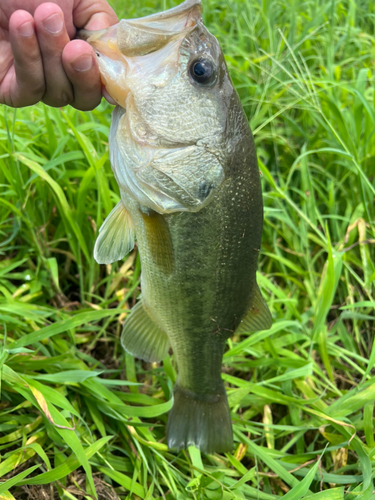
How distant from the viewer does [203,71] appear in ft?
4.76

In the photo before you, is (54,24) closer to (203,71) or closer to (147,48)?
(147,48)

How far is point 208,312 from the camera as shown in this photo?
170cm

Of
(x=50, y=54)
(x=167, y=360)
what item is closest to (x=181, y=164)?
(x=50, y=54)

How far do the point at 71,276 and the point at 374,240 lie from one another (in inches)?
71.6

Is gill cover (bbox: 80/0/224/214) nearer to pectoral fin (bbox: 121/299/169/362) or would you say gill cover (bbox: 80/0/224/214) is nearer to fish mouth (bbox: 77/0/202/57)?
fish mouth (bbox: 77/0/202/57)

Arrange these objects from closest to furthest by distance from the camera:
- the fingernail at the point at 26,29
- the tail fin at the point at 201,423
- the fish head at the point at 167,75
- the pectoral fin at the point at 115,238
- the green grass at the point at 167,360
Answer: the fingernail at the point at 26,29, the fish head at the point at 167,75, the pectoral fin at the point at 115,238, the green grass at the point at 167,360, the tail fin at the point at 201,423

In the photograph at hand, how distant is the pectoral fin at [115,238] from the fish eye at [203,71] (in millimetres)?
531

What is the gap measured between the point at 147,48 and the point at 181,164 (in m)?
0.40

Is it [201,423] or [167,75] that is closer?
[167,75]

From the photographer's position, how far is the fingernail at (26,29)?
132cm

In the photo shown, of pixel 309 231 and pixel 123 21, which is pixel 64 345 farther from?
pixel 309 231

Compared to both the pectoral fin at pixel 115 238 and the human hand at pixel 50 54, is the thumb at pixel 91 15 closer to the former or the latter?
the human hand at pixel 50 54

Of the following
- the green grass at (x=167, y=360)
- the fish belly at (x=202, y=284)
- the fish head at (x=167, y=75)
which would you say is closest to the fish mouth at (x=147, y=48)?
the fish head at (x=167, y=75)

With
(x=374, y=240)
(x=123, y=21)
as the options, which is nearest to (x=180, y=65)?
(x=123, y=21)
